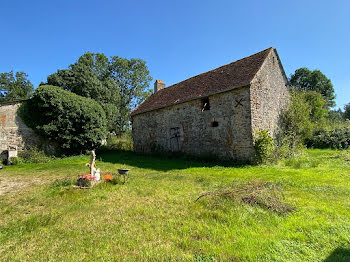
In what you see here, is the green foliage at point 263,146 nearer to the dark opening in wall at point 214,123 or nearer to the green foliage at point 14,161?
the dark opening in wall at point 214,123

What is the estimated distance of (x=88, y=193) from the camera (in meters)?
5.27

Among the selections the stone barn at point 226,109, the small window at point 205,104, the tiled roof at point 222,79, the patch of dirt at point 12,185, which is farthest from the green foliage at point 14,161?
the small window at point 205,104

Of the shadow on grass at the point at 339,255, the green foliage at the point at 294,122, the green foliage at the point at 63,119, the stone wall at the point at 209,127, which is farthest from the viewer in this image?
the green foliage at the point at 63,119

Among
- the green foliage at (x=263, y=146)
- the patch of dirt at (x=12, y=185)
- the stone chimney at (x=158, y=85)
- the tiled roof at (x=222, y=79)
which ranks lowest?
the patch of dirt at (x=12, y=185)

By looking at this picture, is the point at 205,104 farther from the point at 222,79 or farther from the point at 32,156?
the point at 32,156

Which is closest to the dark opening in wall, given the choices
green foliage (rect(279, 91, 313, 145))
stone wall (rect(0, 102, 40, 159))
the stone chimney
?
green foliage (rect(279, 91, 313, 145))

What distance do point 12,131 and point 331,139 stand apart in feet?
79.3

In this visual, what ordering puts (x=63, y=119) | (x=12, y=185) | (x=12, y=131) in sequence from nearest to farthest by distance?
(x=12, y=185) → (x=12, y=131) → (x=63, y=119)

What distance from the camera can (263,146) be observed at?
29.0 ft

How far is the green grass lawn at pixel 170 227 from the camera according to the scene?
2506 millimetres

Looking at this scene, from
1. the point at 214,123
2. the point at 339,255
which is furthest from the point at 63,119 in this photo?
the point at 339,255

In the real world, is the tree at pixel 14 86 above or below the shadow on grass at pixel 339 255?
above

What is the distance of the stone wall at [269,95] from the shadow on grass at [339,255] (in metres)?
7.22

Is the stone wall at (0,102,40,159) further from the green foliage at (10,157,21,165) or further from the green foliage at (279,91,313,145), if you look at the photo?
the green foliage at (279,91,313,145)
